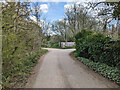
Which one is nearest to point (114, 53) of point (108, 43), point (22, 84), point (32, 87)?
point (108, 43)

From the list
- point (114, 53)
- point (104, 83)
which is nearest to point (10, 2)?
point (104, 83)

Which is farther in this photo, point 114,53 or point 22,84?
point 114,53

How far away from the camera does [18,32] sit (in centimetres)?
287

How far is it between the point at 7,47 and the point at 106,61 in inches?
156

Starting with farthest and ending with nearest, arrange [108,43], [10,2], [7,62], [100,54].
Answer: [100,54] → [108,43] → [7,62] → [10,2]

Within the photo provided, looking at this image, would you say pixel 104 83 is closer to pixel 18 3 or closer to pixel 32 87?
pixel 32 87

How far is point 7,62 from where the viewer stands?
243 cm

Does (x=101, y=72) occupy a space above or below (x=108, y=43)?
below

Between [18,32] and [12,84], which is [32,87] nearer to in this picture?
[12,84]

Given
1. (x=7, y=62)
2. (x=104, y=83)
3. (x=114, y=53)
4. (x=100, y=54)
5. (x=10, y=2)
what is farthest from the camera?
(x=100, y=54)

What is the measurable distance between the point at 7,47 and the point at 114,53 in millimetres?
3753

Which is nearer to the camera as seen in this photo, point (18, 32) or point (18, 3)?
point (18, 3)

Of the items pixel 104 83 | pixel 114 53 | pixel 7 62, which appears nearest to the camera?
pixel 7 62

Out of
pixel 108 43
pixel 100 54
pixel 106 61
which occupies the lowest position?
pixel 106 61
